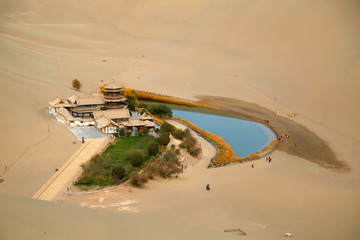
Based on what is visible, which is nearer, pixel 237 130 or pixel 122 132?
pixel 122 132

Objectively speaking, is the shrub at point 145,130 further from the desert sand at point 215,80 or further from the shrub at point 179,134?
the desert sand at point 215,80

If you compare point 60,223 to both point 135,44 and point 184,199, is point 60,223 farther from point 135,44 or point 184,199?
point 135,44

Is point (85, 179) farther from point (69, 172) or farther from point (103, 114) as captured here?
point (103, 114)

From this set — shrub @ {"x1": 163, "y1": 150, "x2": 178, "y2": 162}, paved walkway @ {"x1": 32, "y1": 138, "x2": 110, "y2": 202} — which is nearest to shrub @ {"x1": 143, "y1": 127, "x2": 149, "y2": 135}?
paved walkway @ {"x1": 32, "y1": 138, "x2": 110, "y2": 202}

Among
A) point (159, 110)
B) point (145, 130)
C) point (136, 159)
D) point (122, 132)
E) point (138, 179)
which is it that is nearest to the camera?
point (138, 179)

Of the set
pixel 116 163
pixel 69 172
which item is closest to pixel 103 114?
pixel 116 163

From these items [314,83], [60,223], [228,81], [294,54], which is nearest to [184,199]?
[60,223]
